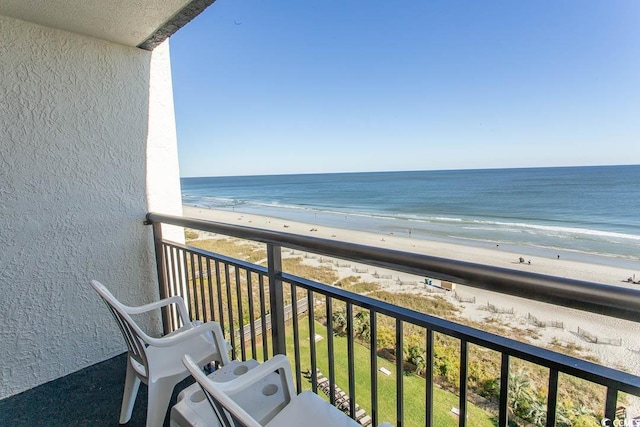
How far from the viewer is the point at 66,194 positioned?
189 centimetres

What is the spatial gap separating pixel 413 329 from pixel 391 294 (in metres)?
1.37

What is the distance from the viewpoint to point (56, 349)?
1915mm

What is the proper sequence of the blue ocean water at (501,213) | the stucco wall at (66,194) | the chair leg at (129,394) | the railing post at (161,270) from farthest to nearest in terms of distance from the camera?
the blue ocean water at (501,213), the railing post at (161,270), the stucco wall at (66,194), the chair leg at (129,394)

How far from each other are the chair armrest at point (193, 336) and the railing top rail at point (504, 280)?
524 mm

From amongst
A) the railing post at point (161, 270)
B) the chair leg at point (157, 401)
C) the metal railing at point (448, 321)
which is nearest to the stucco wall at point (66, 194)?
the railing post at point (161, 270)

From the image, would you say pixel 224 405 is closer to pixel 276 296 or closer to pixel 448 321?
pixel 448 321

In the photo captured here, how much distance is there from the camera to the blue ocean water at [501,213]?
42.2 feet

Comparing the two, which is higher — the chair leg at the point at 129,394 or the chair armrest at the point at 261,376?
the chair armrest at the point at 261,376

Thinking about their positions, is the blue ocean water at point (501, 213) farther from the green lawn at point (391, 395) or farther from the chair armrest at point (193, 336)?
the chair armrest at point (193, 336)

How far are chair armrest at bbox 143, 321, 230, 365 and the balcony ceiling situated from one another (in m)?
1.57

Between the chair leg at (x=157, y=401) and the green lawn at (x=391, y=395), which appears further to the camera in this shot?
the green lawn at (x=391, y=395)

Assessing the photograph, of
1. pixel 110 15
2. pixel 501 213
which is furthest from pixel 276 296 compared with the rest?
pixel 501 213

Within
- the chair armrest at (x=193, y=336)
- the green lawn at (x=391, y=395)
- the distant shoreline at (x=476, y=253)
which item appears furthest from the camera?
the distant shoreline at (x=476, y=253)

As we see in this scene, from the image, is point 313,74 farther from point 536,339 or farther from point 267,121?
point 536,339
